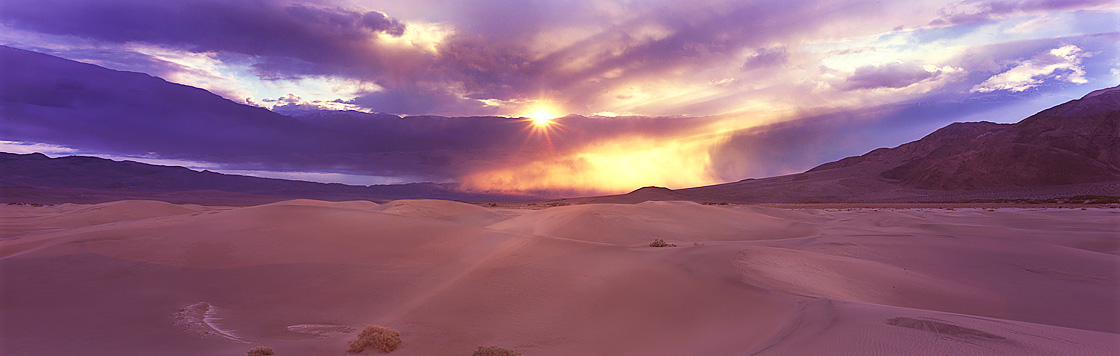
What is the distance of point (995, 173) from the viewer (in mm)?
76375

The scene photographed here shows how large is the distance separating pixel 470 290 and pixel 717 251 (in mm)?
5702

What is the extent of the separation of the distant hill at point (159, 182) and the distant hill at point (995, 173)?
300ft

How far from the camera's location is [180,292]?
8898 millimetres

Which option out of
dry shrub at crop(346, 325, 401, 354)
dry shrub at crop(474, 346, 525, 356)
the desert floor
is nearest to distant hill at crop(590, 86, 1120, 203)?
the desert floor

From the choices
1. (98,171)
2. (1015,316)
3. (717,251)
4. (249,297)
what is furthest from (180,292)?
(98,171)

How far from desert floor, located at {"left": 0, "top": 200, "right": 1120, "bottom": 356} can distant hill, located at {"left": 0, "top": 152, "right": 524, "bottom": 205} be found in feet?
380

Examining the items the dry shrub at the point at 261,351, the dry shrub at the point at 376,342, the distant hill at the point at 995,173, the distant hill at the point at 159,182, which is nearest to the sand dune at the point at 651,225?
the dry shrub at the point at 376,342

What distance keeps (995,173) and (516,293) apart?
98.0m

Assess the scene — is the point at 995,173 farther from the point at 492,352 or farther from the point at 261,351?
the point at 261,351

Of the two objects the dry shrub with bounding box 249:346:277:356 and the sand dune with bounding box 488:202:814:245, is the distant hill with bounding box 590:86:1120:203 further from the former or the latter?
the dry shrub with bounding box 249:346:277:356

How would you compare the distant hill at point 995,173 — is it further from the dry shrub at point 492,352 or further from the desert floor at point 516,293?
the dry shrub at point 492,352

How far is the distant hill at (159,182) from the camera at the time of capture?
4756 inches

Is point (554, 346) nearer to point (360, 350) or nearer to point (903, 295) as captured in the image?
point (360, 350)

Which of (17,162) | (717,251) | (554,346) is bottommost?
(554,346)
